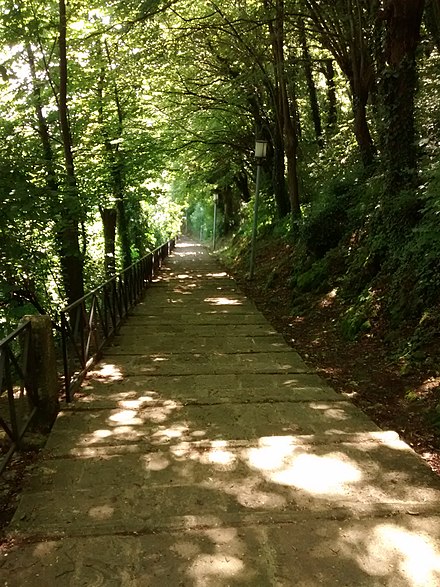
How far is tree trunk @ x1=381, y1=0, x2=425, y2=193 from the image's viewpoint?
649 centimetres

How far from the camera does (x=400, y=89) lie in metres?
6.93

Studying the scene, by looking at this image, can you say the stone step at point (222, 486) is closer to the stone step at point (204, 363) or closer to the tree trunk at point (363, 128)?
the stone step at point (204, 363)

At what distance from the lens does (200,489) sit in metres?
3.05

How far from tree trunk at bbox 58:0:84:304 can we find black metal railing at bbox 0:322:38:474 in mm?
3637

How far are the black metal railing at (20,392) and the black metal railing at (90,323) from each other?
2.29ft

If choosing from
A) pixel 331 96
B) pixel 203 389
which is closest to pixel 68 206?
pixel 203 389

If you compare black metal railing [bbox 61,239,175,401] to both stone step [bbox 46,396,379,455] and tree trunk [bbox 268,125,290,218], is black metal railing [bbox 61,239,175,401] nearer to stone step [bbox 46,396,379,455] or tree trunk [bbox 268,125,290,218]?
stone step [bbox 46,396,379,455]

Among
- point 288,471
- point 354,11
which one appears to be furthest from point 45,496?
point 354,11

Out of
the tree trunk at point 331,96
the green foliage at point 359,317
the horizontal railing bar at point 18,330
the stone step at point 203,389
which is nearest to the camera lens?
the horizontal railing bar at point 18,330

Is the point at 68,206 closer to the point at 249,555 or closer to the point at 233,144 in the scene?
the point at 249,555

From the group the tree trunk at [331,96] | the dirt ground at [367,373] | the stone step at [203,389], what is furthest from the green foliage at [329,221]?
the tree trunk at [331,96]

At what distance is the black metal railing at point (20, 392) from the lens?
334 cm

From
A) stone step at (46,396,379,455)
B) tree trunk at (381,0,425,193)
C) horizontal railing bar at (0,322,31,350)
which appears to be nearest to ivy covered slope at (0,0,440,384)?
tree trunk at (381,0,425,193)

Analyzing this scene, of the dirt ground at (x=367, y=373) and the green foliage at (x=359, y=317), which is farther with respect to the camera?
the green foliage at (x=359, y=317)
